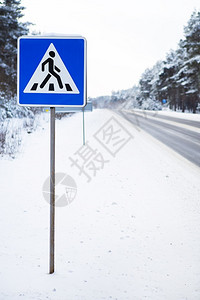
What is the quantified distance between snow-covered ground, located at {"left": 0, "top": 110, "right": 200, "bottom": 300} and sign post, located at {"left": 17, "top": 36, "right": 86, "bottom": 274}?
6.05ft

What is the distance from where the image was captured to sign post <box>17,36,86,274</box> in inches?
86.5

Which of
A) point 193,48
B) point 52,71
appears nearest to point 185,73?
point 193,48

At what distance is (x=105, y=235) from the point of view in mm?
3383

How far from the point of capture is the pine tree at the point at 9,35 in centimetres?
2009

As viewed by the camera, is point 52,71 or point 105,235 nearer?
point 52,71

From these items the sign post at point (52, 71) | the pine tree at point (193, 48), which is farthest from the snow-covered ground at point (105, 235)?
the pine tree at point (193, 48)

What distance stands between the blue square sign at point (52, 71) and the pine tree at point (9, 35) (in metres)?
19.2

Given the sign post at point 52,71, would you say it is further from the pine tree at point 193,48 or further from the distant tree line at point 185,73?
the distant tree line at point 185,73

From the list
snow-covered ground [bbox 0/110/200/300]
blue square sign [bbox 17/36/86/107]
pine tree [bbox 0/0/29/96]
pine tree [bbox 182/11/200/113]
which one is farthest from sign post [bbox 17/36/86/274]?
pine tree [bbox 182/11/200/113]

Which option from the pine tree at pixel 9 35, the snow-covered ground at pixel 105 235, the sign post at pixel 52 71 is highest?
the pine tree at pixel 9 35

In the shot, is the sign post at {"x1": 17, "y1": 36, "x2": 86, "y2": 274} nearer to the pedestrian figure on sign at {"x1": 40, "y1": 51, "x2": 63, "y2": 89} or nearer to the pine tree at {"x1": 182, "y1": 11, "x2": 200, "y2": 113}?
the pedestrian figure on sign at {"x1": 40, "y1": 51, "x2": 63, "y2": 89}

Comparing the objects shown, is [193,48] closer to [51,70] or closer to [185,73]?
[185,73]

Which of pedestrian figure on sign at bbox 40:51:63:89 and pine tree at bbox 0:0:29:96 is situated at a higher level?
pine tree at bbox 0:0:29:96

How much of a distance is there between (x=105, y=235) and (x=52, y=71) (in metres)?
2.40
